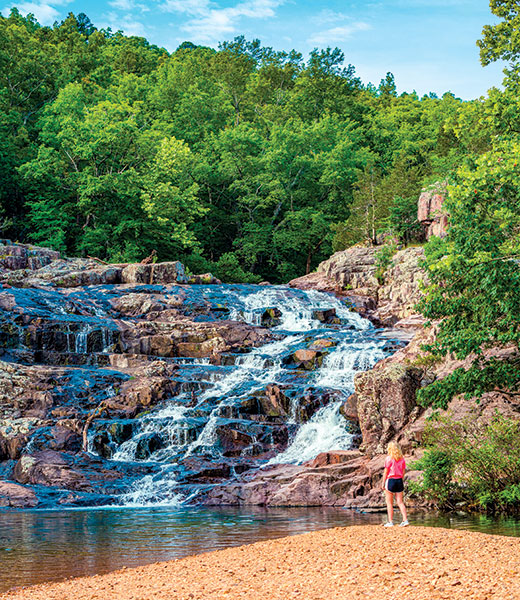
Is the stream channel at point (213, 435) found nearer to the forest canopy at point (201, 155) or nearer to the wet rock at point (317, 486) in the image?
the wet rock at point (317, 486)

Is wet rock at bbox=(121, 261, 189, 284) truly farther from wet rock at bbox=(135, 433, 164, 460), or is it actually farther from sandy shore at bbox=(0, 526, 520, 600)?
sandy shore at bbox=(0, 526, 520, 600)

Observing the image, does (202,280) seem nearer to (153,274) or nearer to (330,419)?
(153,274)

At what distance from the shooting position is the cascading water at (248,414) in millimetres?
20031

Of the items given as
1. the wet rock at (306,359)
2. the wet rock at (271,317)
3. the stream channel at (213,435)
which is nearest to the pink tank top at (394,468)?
the stream channel at (213,435)

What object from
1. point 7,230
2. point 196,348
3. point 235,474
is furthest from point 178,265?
point 235,474

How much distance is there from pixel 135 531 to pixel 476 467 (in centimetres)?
716

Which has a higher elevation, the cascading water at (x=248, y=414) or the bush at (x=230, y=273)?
the bush at (x=230, y=273)

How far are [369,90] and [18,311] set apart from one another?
241ft

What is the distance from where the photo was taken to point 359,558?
8242mm

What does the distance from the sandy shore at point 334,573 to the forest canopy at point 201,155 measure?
107 feet

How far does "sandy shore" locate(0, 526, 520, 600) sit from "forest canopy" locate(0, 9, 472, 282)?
3266cm

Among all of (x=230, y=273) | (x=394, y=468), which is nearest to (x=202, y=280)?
(x=230, y=273)

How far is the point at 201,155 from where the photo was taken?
54.2 m

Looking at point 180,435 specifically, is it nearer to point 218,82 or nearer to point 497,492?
point 497,492
